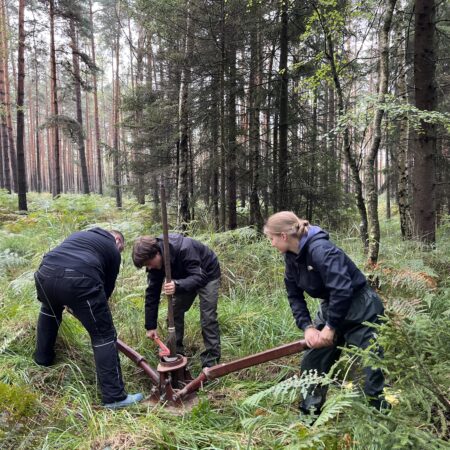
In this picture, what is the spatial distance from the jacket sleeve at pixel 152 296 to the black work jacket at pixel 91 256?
15.9 inches

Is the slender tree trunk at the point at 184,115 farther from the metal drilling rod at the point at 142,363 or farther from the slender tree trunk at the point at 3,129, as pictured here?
the slender tree trunk at the point at 3,129

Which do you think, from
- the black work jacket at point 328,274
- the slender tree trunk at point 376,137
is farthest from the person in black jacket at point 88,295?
the slender tree trunk at point 376,137

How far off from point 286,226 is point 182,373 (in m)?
1.81

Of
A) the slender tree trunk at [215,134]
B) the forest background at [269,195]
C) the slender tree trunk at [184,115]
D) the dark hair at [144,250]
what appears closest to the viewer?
the forest background at [269,195]

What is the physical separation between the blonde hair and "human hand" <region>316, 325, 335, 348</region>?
2.37 feet

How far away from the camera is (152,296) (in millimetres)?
4125

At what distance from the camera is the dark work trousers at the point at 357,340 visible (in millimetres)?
2779

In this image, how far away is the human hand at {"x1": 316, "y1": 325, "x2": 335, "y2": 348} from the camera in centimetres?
285

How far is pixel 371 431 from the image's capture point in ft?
4.69

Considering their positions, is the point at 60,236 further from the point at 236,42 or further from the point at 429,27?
the point at 429,27

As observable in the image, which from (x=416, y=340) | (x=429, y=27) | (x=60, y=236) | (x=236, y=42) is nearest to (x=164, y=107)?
(x=236, y=42)

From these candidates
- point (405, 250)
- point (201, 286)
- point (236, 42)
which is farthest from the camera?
point (236, 42)

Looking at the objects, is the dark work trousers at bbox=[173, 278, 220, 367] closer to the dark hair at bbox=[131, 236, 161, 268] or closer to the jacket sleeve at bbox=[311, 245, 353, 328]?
the dark hair at bbox=[131, 236, 161, 268]

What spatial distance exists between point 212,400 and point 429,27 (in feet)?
21.4
